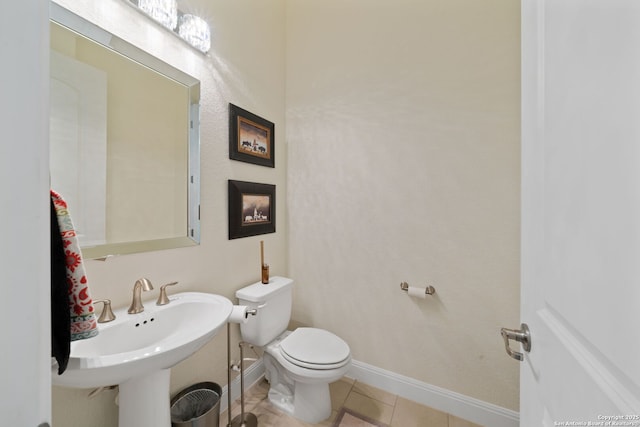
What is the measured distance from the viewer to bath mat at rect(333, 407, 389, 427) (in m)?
1.36

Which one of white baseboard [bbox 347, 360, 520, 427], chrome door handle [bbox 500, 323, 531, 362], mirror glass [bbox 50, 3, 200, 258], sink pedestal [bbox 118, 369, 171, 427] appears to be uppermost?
mirror glass [bbox 50, 3, 200, 258]

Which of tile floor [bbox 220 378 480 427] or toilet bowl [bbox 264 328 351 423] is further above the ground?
toilet bowl [bbox 264 328 351 423]

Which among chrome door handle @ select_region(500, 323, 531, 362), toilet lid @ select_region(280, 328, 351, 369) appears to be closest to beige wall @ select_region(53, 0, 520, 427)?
toilet lid @ select_region(280, 328, 351, 369)

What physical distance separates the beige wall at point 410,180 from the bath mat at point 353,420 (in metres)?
0.33

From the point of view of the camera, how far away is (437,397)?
1472mm

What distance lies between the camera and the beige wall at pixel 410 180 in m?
1.32

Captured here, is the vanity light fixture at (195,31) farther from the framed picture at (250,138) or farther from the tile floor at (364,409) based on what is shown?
the tile floor at (364,409)

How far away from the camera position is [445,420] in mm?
1404

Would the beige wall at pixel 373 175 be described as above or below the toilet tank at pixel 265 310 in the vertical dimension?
above

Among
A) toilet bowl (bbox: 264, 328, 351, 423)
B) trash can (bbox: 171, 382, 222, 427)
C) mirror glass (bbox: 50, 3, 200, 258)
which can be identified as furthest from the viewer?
toilet bowl (bbox: 264, 328, 351, 423)

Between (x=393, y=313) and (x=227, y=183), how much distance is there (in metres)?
1.35

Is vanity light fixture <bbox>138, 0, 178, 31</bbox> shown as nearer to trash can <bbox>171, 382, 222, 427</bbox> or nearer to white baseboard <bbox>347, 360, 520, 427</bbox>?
trash can <bbox>171, 382, 222, 427</bbox>
